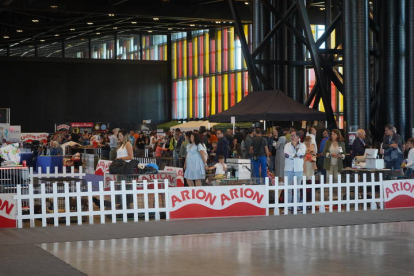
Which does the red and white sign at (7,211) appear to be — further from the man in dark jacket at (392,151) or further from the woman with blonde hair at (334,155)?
the man in dark jacket at (392,151)

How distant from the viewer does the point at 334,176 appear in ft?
53.9

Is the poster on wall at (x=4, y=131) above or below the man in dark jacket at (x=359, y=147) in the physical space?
above

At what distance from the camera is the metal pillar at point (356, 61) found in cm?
2216

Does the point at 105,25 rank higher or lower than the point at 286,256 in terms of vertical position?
higher

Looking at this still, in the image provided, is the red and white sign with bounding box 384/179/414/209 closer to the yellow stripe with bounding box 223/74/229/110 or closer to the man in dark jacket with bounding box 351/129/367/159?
the man in dark jacket with bounding box 351/129/367/159

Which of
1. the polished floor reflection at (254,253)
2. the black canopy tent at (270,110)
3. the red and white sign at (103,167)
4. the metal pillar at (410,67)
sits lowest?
the polished floor reflection at (254,253)

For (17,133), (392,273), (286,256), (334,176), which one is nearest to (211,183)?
(334,176)

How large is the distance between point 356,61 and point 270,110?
10.4 feet

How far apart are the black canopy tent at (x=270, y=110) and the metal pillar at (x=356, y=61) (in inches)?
40.6

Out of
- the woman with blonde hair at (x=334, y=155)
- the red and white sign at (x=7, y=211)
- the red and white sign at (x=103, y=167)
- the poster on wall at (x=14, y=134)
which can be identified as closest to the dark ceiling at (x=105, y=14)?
Result: the poster on wall at (x=14, y=134)

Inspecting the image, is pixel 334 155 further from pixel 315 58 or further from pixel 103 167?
pixel 103 167

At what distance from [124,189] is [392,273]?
20.0 feet

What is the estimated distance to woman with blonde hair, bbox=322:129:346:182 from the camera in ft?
53.0

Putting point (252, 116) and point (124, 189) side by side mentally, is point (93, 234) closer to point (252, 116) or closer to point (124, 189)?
point (124, 189)
